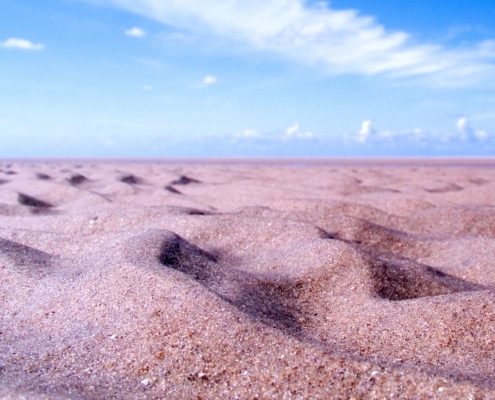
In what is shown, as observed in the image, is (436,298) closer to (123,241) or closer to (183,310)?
(183,310)

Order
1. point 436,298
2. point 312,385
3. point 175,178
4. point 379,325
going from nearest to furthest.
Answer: point 312,385 < point 379,325 < point 436,298 < point 175,178

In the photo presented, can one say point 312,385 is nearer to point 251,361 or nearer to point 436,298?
point 251,361

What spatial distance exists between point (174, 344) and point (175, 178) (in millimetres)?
7980

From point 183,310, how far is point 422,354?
0.91m

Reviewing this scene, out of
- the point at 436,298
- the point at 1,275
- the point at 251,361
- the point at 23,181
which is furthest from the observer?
the point at 23,181

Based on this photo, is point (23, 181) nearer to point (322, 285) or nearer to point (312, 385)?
point (322, 285)

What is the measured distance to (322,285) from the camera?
9.04ft

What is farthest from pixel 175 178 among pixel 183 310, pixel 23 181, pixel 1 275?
pixel 183 310

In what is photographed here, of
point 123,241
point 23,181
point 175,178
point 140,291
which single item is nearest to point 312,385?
point 140,291

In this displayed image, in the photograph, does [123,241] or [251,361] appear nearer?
[251,361]

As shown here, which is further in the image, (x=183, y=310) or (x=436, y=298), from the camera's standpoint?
(x=436, y=298)

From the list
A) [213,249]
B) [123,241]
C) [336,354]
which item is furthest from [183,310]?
[213,249]

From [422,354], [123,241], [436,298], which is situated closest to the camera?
[422,354]

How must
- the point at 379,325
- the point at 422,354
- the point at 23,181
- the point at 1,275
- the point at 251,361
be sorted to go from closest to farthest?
the point at 251,361, the point at 422,354, the point at 379,325, the point at 1,275, the point at 23,181
